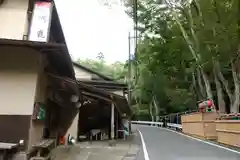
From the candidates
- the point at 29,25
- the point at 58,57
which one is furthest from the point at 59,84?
the point at 29,25

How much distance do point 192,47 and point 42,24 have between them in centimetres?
1685

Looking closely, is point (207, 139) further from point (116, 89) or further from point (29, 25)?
point (29, 25)

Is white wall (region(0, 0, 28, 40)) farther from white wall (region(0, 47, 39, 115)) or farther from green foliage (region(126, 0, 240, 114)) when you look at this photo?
green foliage (region(126, 0, 240, 114))

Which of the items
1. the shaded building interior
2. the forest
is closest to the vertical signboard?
the shaded building interior

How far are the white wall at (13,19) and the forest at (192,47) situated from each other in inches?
513

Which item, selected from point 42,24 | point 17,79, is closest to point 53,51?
point 42,24

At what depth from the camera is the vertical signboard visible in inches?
357

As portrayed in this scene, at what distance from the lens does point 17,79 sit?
29.1 feet

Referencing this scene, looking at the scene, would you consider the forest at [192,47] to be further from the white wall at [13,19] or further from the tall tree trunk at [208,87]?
the white wall at [13,19]

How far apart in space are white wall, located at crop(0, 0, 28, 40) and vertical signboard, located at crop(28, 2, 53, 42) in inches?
13.5

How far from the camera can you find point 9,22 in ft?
30.8

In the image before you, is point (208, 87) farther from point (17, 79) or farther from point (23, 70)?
point (17, 79)

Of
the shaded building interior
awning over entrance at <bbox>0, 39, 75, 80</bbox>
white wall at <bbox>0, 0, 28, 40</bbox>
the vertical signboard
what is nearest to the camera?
awning over entrance at <bbox>0, 39, 75, 80</bbox>

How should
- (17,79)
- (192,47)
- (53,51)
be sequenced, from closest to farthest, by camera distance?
1. (17,79)
2. (53,51)
3. (192,47)
